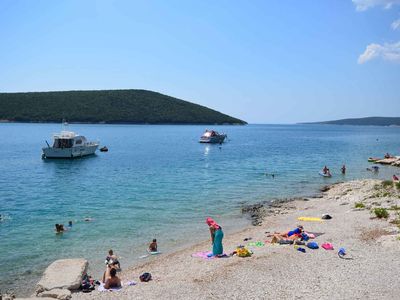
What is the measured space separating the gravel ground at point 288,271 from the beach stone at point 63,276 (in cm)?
95

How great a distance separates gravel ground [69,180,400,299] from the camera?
12.5 m

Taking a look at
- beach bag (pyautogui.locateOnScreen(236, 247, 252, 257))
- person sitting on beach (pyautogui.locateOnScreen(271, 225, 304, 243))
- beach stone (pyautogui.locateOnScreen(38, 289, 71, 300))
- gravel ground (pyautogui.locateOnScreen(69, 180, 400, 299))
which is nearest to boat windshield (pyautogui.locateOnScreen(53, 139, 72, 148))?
gravel ground (pyautogui.locateOnScreen(69, 180, 400, 299))

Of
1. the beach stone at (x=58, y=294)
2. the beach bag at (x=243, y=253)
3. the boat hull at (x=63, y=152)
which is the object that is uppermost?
the boat hull at (x=63, y=152)

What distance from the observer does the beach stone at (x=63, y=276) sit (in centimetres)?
1360

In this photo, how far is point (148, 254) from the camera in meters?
19.2

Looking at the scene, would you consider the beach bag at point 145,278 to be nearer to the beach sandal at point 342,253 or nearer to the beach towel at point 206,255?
the beach towel at point 206,255

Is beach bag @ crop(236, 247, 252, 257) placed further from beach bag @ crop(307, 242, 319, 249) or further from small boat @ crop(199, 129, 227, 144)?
small boat @ crop(199, 129, 227, 144)

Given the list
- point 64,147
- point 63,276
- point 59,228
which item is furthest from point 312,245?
point 64,147

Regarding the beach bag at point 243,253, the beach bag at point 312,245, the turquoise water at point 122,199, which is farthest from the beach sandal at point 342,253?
the turquoise water at point 122,199

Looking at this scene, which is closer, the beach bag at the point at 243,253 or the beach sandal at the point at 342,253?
the beach sandal at the point at 342,253

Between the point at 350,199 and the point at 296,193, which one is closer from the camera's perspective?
the point at 350,199

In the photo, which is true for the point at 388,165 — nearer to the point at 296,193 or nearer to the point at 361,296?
the point at 296,193

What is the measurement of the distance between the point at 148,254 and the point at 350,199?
1682cm

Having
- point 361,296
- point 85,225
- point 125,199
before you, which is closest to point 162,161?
point 125,199
